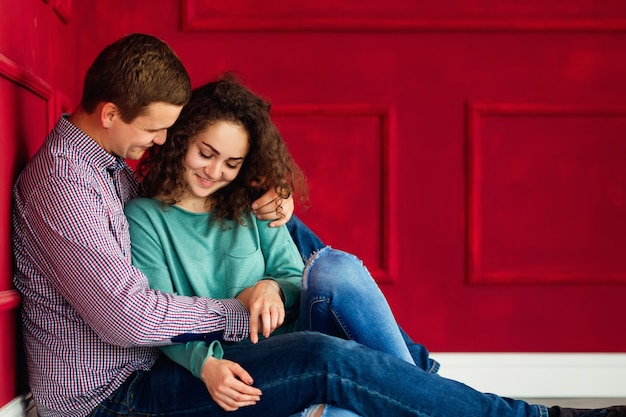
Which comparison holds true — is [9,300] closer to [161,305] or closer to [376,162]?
[161,305]

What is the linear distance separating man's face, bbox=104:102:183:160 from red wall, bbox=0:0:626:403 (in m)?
1.15

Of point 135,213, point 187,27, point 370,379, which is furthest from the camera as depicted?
point 187,27

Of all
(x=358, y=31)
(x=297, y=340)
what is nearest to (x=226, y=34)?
(x=358, y=31)

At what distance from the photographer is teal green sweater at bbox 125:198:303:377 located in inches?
71.6

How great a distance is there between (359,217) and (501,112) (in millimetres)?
589

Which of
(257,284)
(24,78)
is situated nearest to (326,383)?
(257,284)

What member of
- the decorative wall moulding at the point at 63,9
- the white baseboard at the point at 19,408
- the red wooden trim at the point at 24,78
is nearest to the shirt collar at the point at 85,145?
the red wooden trim at the point at 24,78

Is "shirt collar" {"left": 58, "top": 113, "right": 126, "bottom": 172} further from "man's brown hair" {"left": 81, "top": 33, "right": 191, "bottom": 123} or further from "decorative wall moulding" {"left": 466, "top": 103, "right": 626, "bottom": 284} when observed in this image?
"decorative wall moulding" {"left": 466, "top": 103, "right": 626, "bottom": 284}

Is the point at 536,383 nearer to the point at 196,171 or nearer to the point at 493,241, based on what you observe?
the point at 493,241

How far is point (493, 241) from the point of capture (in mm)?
2875

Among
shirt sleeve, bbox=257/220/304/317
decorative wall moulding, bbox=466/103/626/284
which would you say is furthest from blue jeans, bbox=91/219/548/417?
decorative wall moulding, bbox=466/103/626/284

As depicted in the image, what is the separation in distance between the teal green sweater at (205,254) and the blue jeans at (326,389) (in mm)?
233

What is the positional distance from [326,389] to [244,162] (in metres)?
0.64

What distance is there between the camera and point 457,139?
2.87 m
